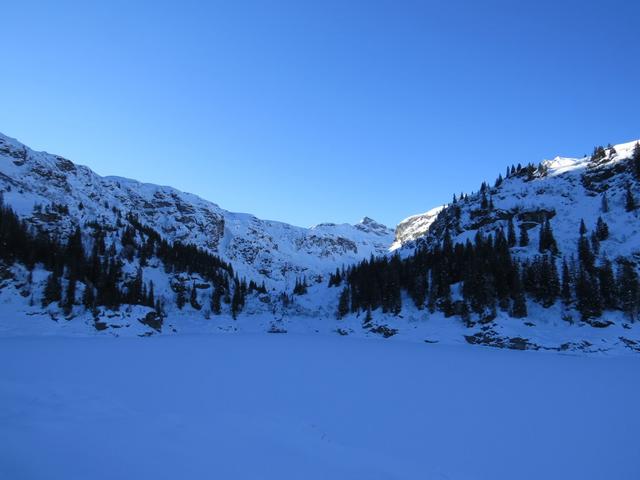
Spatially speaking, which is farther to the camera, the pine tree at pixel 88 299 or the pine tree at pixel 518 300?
the pine tree at pixel 88 299

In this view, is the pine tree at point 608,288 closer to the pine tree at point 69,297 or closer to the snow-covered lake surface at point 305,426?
the snow-covered lake surface at point 305,426

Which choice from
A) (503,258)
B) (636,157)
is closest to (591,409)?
(503,258)

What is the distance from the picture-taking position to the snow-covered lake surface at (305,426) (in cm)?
1105

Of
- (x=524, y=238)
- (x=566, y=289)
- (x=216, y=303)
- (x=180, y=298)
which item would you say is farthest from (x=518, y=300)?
(x=180, y=298)

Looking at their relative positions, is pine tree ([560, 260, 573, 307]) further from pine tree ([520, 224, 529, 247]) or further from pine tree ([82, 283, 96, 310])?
pine tree ([82, 283, 96, 310])

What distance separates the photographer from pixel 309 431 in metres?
14.7

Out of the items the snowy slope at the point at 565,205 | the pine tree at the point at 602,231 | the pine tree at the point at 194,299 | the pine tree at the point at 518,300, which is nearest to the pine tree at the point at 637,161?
the snowy slope at the point at 565,205

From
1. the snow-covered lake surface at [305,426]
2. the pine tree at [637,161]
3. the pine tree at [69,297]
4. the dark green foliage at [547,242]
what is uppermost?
the pine tree at [637,161]

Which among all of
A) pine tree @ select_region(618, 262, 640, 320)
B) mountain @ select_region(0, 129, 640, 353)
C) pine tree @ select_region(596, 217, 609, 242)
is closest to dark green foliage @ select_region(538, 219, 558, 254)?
mountain @ select_region(0, 129, 640, 353)

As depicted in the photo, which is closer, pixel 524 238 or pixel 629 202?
pixel 629 202

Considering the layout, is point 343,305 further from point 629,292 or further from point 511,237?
point 629,292

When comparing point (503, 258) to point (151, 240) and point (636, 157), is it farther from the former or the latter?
point (151, 240)

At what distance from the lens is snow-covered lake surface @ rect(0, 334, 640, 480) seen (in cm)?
1105

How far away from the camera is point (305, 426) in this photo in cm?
1529
